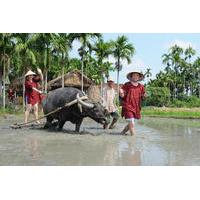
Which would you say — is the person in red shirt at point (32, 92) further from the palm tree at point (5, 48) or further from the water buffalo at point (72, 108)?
the palm tree at point (5, 48)

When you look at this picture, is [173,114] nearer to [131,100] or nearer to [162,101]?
[131,100]

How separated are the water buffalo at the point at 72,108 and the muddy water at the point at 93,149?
32cm

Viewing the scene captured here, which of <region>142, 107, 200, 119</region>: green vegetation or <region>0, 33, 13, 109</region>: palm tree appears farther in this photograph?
<region>0, 33, 13, 109</region>: palm tree

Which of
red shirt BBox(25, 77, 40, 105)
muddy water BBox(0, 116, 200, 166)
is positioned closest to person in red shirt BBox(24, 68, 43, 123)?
red shirt BBox(25, 77, 40, 105)

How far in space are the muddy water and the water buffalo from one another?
1.06 feet

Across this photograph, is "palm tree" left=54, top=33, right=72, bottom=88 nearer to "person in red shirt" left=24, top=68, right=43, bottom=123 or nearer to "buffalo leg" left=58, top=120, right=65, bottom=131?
"person in red shirt" left=24, top=68, right=43, bottom=123

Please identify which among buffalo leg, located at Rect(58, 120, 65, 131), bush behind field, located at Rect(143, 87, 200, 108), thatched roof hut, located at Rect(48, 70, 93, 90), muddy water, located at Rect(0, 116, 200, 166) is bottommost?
muddy water, located at Rect(0, 116, 200, 166)

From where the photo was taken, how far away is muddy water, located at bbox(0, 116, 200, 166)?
5.98 m

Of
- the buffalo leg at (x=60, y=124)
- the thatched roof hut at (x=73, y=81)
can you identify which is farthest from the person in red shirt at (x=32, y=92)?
the thatched roof hut at (x=73, y=81)

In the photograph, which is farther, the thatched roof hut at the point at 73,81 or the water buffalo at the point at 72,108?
the thatched roof hut at the point at 73,81

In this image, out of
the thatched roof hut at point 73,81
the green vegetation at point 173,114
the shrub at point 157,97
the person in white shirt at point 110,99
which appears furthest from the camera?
the shrub at point 157,97

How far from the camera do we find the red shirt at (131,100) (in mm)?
8977

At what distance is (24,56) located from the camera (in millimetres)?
24859

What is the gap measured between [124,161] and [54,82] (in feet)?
85.9
